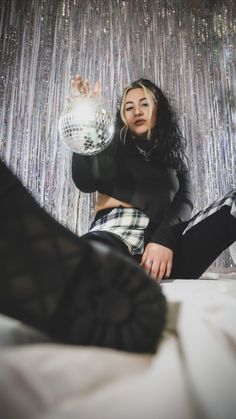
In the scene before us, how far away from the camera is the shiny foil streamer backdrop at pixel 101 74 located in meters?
1.76

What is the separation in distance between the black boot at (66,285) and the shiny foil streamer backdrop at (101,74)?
1387 millimetres

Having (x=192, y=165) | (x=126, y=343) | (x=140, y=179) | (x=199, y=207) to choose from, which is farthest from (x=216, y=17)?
(x=126, y=343)

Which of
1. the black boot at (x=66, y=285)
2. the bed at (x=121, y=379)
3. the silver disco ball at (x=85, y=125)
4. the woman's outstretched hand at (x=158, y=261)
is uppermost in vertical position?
the silver disco ball at (x=85, y=125)

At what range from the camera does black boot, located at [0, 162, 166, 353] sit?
0.97 ft

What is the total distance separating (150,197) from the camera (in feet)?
3.57

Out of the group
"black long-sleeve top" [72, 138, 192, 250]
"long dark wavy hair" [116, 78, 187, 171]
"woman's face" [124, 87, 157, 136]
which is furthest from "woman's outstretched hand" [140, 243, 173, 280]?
"woman's face" [124, 87, 157, 136]

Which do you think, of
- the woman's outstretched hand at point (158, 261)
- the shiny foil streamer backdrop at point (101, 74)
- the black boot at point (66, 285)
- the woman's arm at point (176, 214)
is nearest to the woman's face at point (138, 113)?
the woman's arm at point (176, 214)

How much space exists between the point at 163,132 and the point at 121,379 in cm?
126

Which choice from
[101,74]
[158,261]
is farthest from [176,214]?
[101,74]

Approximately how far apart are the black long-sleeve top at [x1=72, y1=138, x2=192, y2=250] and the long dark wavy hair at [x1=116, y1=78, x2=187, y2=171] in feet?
0.22

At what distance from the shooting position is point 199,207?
185cm

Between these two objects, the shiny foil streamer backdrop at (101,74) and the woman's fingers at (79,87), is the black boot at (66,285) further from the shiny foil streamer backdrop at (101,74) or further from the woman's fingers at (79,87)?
the shiny foil streamer backdrop at (101,74)

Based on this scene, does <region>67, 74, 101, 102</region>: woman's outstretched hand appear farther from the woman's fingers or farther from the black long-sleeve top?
the black long-sleeve top

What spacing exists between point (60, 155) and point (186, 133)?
790mm
